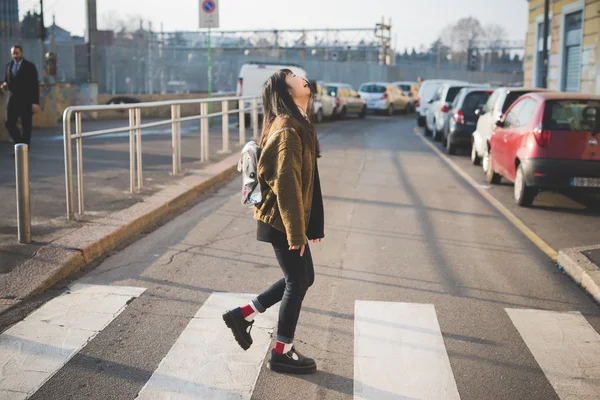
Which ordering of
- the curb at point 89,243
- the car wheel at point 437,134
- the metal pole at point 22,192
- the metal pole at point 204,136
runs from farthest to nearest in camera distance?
the car wheel at point 437,134 → the metal pole at point 204,136 → the metal pole at point 22,192 → the curb at point 89,243

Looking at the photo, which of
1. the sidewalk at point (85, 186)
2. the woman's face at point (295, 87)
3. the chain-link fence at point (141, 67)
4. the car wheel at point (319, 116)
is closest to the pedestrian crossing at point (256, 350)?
the sidewalk at point (85, 186)

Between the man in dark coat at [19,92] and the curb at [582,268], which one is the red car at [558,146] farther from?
the man in dark coat at [19,92]

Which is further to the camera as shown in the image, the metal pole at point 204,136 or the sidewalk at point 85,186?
the metal pole at point 204,136

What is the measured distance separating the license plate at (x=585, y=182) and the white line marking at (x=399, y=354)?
17.4 feet

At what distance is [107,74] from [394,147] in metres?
13.9

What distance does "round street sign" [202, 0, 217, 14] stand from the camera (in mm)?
22609

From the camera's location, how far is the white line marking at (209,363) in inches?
171

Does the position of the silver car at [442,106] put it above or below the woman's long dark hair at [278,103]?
below

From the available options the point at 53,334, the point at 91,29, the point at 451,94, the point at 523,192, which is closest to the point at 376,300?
the point at 53,334

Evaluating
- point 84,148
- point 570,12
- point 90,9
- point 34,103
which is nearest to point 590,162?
point 34,103

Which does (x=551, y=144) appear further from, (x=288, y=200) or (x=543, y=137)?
(x=288, y=200)

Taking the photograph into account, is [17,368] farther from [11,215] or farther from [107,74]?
[107,74]

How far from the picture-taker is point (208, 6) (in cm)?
2266

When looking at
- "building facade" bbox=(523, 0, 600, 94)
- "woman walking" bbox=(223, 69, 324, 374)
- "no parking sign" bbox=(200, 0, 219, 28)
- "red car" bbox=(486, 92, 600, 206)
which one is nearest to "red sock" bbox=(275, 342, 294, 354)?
"woman walking" bbox=(223, 69, 324, 374)
